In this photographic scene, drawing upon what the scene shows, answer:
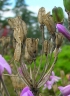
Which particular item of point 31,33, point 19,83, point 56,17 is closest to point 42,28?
point 56,17

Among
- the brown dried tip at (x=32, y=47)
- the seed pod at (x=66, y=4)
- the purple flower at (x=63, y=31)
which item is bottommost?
the brown dried tip at (x=32, y=47)

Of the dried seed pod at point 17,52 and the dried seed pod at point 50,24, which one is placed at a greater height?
the dried seed pod at point 50,24

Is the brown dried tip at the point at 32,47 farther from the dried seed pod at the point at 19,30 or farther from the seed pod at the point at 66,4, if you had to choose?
the seed pod at the point at 66,4

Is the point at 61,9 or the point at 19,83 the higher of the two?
the point at 61,9

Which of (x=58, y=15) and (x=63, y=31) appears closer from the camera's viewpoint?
(x=63, y=31)

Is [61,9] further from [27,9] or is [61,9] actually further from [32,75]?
[27,9]

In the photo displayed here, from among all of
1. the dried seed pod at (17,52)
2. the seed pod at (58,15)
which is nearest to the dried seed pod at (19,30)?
the dried seed pod at (17,52)

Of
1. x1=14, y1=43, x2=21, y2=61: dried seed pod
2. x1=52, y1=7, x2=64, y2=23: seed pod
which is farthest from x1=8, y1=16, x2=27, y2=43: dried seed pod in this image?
x1=52, y1=7, x2=64, y2=23: seed pod

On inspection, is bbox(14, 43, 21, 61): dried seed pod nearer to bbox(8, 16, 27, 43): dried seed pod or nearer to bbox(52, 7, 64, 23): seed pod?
bbox(8, 16, 27, 43): dried seed pod

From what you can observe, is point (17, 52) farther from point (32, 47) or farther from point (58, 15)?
point (58, 15)

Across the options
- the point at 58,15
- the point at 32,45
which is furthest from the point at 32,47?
the point at 58,15

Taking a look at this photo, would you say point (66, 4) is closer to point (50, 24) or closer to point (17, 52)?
point (50, 24)
